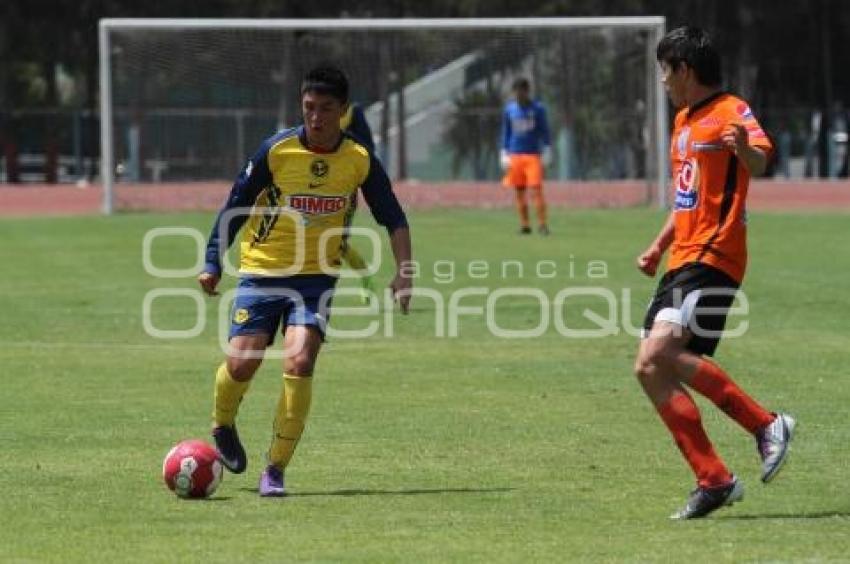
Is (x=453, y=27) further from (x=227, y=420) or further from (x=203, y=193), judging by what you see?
(x=227, y=420)

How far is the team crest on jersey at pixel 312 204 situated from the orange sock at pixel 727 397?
1.94 m

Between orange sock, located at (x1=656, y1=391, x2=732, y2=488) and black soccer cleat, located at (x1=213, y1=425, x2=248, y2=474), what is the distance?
2.09 meters

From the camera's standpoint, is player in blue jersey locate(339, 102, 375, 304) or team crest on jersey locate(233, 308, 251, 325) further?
player in blue jersey locate(339, 102, 375, 304)

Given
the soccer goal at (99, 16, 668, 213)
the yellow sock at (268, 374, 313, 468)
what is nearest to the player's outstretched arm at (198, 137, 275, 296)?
the yellow sock at (268, 374, 313, 468)

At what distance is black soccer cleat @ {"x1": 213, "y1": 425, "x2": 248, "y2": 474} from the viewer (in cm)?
983

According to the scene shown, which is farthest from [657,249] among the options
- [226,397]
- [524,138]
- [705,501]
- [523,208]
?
[524,138]

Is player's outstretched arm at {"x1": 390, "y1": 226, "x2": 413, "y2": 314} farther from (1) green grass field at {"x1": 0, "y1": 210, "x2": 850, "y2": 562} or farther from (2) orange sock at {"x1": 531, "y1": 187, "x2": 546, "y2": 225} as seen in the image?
(2) orange sock at {"x1": 531, "y1": 187, "x2": 546, "y2": 225}

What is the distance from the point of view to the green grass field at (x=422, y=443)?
816cm

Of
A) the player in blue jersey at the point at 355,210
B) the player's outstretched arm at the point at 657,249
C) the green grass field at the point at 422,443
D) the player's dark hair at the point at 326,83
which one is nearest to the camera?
the green grass field at the point at 422,443

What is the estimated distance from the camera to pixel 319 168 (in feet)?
32.0

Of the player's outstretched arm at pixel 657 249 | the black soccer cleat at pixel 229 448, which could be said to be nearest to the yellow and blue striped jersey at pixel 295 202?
the black soccer cleat at pixel 229 448

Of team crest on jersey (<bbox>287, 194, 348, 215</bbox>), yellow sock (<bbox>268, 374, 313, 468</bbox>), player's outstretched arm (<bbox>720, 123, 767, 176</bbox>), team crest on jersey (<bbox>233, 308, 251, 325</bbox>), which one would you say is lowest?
yellow sock (<bbox>268, 374, 313, 468</bbox>)

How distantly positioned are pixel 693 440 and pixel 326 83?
228 cm

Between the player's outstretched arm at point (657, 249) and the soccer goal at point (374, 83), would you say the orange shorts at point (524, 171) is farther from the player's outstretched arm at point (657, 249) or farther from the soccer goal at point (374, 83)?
the player's outstretched arm at point (657, 249)
